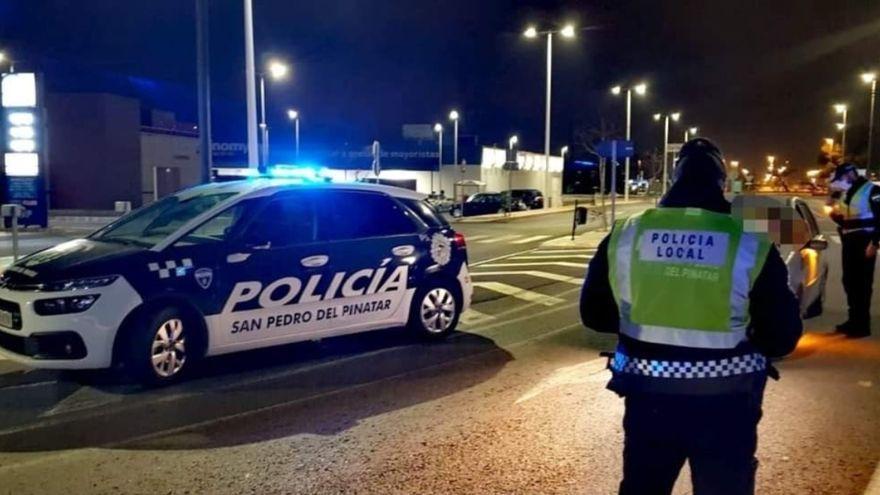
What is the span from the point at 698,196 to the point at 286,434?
140 inches

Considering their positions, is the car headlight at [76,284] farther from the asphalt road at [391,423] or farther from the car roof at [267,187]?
the car roof at [267,187]

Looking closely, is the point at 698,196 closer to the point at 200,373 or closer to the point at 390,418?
the point at 390,418

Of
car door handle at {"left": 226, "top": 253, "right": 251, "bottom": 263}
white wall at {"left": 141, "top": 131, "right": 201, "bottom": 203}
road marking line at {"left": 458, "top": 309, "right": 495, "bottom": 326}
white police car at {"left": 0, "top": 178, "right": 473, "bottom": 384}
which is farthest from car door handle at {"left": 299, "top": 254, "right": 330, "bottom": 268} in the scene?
white wall at {"left": 141, "top": 131, "right": 201, "bottom": 203}

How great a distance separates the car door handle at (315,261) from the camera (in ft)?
24.4

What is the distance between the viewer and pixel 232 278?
6.95 m

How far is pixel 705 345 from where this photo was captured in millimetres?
2637

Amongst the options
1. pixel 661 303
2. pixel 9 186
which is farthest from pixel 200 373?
pixel 9 186

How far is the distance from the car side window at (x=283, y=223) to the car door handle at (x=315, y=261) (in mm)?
165

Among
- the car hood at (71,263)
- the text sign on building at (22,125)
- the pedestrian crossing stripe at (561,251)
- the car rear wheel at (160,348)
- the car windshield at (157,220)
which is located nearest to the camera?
the car hood at (71,263)

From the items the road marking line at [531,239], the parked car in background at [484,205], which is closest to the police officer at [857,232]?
the road marking line at [531,239]

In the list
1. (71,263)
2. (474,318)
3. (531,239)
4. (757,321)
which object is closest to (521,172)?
(531,239)

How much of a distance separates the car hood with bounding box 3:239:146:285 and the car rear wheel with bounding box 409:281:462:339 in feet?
9.21

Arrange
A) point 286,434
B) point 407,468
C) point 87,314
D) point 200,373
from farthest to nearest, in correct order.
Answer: point 200,373
point 87,314
point 286,434
point 407,468

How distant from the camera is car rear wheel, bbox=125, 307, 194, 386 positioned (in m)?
6.45
